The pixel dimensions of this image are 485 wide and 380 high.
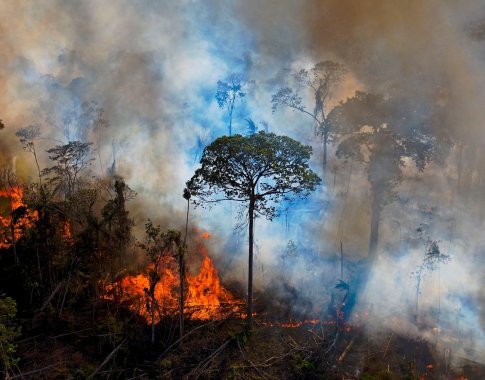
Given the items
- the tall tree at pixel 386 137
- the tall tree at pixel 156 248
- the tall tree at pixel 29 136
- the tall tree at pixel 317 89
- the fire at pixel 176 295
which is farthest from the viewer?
the tall tree at pixel 29 136

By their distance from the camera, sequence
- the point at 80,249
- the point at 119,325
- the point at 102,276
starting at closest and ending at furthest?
the point at 119,325 → the point at 80,249 → the point at 102,276

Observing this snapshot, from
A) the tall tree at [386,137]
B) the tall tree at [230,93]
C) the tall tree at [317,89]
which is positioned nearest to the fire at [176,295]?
the tall tree at [386,137]

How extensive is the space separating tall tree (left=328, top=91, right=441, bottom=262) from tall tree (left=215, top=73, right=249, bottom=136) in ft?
58.2

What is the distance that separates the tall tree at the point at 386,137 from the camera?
29844 millimetres

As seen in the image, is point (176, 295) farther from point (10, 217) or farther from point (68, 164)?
point (68, 164)

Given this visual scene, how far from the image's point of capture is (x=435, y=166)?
4369cm

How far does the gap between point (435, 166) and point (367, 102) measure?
1909 cm

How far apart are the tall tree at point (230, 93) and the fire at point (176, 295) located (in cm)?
2263

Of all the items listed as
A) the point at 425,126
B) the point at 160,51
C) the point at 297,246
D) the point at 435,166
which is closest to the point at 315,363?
the point at 297,246

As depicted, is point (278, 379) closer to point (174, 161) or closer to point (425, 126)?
point (425, 126)

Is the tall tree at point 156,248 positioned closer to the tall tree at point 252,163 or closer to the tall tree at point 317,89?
the tall tree at point 252,163

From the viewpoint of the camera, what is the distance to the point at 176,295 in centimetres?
2550

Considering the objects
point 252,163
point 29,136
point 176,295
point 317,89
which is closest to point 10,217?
point 29,136

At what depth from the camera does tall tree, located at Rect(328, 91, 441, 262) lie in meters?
29.8
